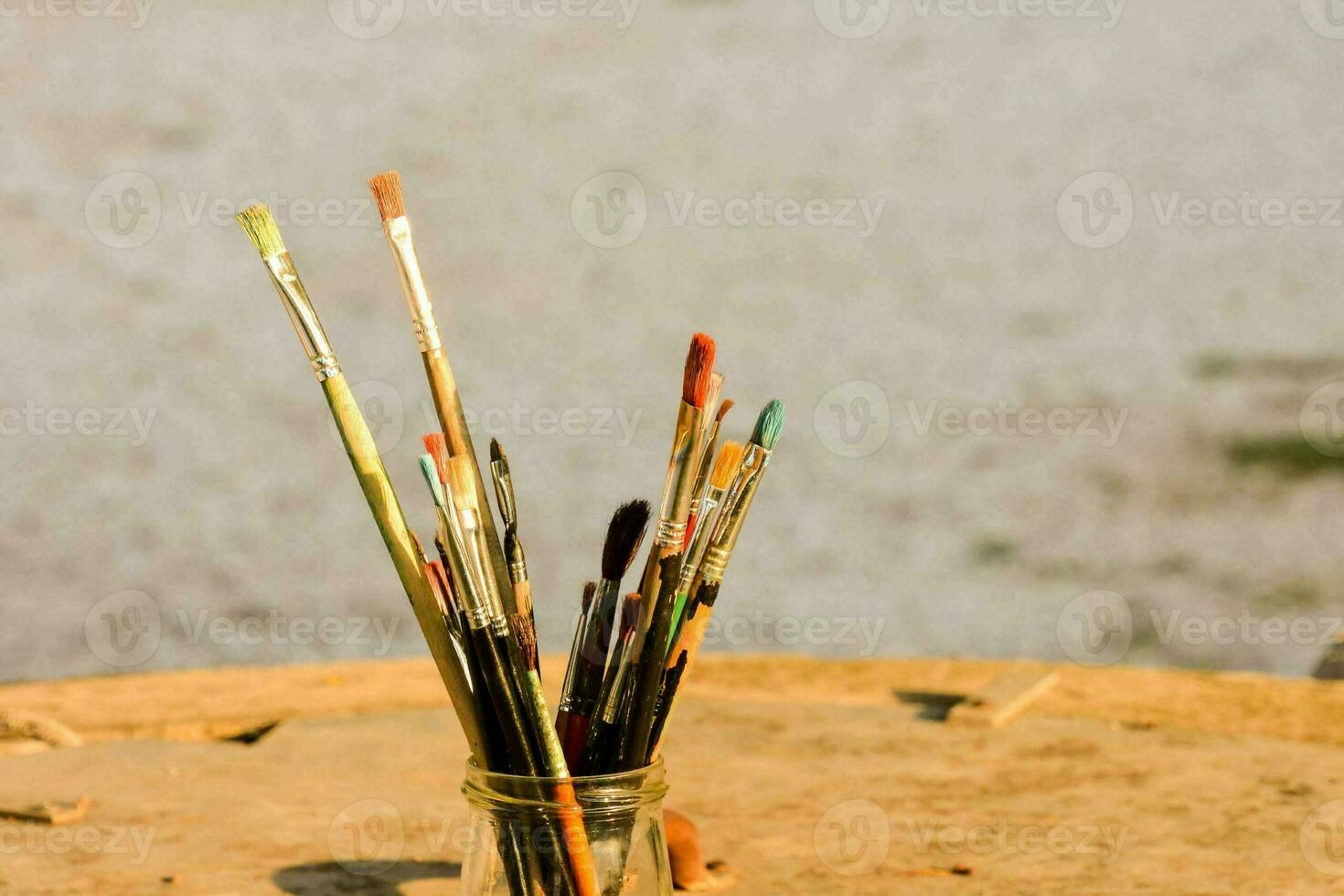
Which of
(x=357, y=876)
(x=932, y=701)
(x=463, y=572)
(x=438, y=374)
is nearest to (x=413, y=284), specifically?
(x=438, y=374)

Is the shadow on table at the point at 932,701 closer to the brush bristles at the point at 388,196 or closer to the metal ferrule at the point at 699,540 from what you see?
the metal ferrule at the point at 699,540

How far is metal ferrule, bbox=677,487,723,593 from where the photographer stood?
2.77 ft

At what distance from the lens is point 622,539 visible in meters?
0.88

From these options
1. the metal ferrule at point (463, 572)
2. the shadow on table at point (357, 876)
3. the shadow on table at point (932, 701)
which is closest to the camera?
the metal ferrule at point (463, 572)

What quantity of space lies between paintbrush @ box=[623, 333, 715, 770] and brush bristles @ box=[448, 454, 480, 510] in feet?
0.33

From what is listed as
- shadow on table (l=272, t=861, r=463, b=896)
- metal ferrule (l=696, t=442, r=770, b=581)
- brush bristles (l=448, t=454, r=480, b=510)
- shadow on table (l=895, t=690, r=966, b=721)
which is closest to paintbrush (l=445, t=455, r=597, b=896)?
brush bristles (l=448, t=454, r=480, b=510)

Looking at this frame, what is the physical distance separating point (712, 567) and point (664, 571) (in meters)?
0.03

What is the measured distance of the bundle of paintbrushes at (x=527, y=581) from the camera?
0.81m

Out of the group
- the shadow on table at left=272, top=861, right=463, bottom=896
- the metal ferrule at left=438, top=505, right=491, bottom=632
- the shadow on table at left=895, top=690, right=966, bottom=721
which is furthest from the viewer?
the shadow on table at left=895, top=690, right=966, bottom=721

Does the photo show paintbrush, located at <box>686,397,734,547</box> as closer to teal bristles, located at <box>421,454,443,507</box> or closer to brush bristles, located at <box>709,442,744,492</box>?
brush bristles, located at <box>709,442,744,492</box>

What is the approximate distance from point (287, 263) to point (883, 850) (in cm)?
72

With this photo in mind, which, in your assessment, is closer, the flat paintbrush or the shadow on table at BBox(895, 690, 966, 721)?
the flat paintbrush

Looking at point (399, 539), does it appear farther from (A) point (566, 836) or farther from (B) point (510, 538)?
(A) point (566, 836)

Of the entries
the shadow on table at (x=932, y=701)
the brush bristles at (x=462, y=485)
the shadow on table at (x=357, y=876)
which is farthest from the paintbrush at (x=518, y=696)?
the shadow on table at (x=932, y=701)
